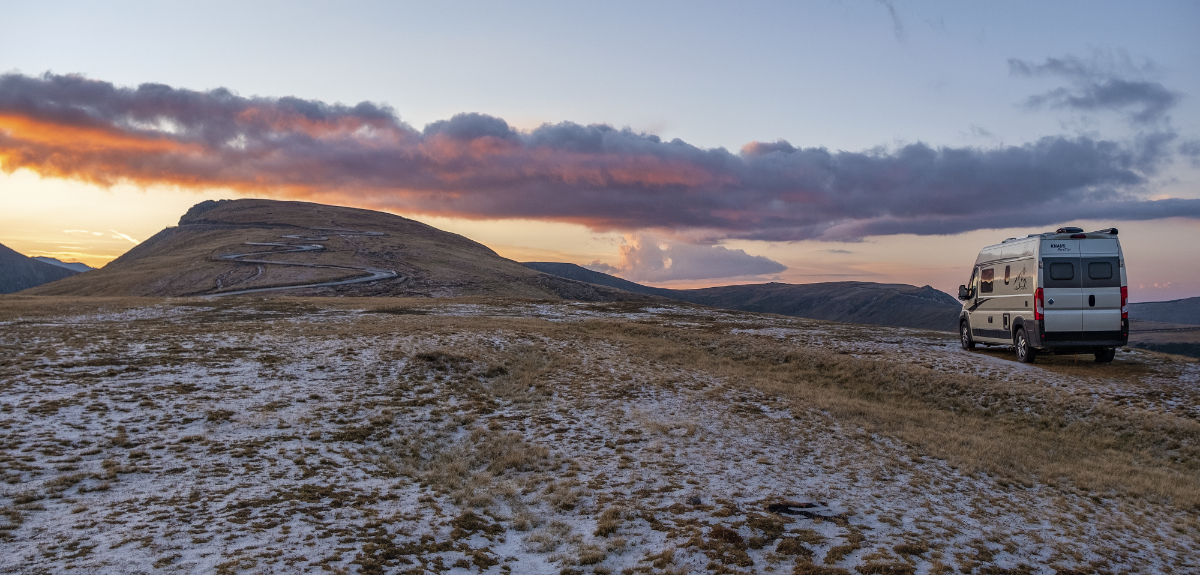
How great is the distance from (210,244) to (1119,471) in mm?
179840

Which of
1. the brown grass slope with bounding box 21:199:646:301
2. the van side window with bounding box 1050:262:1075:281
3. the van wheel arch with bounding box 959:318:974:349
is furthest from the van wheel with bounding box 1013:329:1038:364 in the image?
the brown grass slope with bounding box 21:199:646:301

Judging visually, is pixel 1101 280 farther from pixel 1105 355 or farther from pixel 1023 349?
pixel 1105 355

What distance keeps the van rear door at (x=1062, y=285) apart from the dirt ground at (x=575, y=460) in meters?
2.10

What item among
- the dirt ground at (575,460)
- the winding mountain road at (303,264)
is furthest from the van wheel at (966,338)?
the winding mountain road at (303,264)

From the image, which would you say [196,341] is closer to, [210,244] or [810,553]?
[810,553]

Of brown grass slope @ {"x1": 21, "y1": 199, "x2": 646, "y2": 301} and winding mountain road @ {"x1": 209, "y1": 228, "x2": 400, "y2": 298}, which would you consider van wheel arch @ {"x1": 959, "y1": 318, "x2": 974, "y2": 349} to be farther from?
winding mountain road @ {"x1": 209, "y1": 228, "x2": 400, "y2": 298}

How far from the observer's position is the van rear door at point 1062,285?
22688mm

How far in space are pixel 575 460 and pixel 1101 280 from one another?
22671 mm

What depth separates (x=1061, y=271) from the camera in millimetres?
22672

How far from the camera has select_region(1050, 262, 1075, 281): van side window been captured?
893 inches

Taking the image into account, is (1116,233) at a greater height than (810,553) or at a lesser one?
greater

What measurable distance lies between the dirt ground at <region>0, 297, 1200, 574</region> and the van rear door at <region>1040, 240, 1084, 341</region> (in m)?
2.10

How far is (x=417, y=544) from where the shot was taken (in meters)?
9.34

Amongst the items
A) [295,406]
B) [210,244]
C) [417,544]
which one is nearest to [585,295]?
[210,244]
